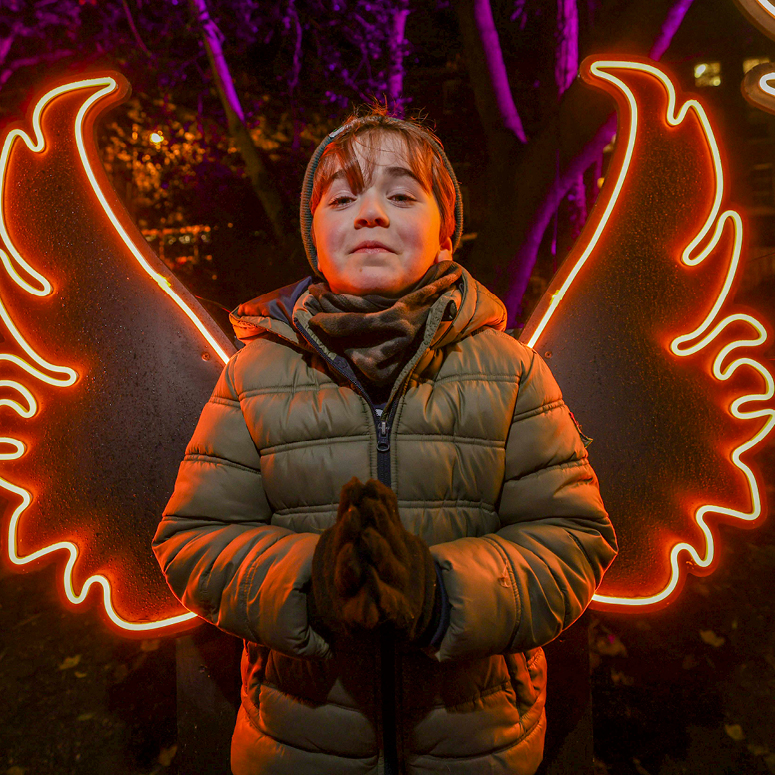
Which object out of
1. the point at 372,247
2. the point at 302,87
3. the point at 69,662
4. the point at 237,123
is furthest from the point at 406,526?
the point at 302,87

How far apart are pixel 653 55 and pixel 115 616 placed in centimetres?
A: 426

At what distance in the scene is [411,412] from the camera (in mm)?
1387

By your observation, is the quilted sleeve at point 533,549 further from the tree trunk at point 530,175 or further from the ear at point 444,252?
the tree trunk at point 530,175

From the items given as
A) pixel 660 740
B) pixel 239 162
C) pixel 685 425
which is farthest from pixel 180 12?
pixel 660 740

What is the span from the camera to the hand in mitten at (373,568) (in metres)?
1.01

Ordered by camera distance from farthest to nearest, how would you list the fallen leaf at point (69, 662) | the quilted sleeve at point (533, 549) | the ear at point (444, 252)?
1. the fallen leaf at point (69, 662)
2. the ear at point (444, 252)
3. the quilted sleeve at point (533, 549)

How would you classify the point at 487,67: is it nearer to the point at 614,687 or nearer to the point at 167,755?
the point at 614,687

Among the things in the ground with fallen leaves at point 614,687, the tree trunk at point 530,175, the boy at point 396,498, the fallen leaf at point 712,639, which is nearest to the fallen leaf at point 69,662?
the ground with fallen leaves at point 614,687

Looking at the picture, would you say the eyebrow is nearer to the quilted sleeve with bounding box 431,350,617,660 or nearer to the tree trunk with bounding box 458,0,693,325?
the quilted sleeve with bounding box 431,350,617,660

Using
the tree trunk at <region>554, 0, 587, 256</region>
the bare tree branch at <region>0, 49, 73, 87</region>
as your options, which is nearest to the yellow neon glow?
the tree trunk at <region>554, 0, 587, 256</region>

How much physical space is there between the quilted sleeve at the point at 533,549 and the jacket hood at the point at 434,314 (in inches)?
9.0

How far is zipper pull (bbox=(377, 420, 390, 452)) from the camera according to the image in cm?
136

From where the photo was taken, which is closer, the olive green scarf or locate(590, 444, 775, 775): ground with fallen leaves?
the olive green scarf

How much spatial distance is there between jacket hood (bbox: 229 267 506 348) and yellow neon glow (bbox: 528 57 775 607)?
0.77 metres
